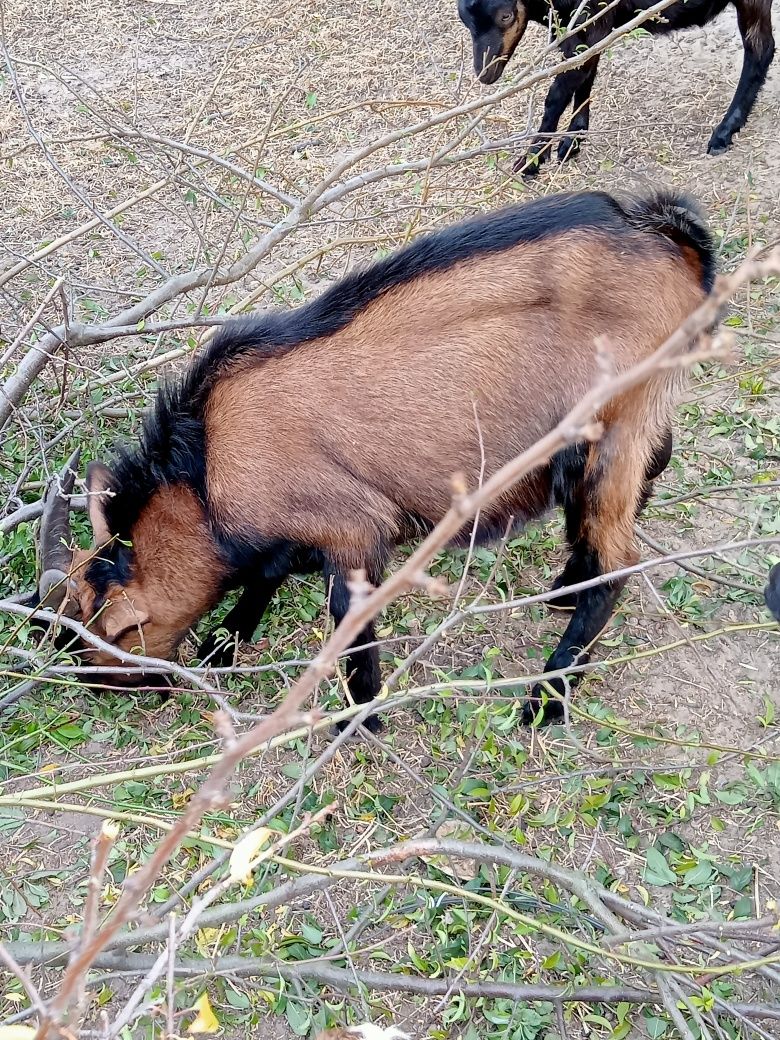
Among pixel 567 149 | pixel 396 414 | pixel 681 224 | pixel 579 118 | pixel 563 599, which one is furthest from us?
pixel 579 118

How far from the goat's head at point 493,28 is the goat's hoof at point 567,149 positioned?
0.59 meters

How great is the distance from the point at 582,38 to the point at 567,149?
24.4 inches

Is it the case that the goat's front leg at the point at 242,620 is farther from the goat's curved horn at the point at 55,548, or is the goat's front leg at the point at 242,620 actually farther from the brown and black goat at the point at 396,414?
the goat's curved horn at the point at 55,548

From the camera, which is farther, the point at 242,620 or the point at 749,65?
the point at 749,65

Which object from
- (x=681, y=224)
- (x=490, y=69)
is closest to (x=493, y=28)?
(x=490, y=69)

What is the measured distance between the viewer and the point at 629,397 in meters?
2.98

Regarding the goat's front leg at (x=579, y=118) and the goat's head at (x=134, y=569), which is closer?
the goat's head at (x=134, y=569)

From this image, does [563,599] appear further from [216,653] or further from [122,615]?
[122,615]

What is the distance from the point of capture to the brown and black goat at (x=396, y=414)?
290cm

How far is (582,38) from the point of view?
5.54 m

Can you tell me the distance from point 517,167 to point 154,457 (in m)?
3.60

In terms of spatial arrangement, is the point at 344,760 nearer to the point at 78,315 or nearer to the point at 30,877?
the point at 30,877

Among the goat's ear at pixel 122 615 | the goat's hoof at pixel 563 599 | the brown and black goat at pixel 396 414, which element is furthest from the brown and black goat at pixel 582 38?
the goat's ear at pixel 122 615

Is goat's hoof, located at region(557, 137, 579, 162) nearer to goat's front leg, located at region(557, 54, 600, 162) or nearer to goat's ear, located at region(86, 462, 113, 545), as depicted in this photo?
goat's front leg, located at region(557, 54, 600, 162)
